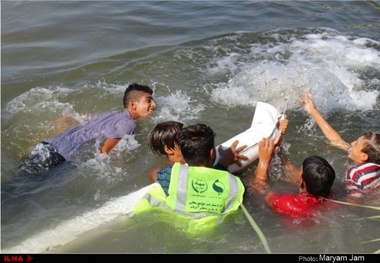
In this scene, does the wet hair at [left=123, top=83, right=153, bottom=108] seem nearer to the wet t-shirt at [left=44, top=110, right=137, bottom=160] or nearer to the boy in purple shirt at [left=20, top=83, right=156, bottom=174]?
the boy in purple shirt at [left=20, top=83, right=156, bottom=174]

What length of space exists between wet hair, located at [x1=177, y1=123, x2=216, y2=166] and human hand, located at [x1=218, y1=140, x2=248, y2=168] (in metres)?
0.61

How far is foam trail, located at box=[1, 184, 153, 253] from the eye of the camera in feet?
11.1

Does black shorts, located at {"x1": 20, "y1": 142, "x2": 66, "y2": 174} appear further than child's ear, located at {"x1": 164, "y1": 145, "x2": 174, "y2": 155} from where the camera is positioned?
Yes

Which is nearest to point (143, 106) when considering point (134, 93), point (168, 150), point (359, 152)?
point (134, 93)

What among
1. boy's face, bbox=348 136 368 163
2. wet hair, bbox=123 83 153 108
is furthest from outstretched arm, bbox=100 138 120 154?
boy's face, bbox=348 136 368 163

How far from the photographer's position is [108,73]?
6.76 m

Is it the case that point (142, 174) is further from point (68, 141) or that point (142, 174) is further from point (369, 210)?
point (369, 210)

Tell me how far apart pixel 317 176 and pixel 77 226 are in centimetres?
208

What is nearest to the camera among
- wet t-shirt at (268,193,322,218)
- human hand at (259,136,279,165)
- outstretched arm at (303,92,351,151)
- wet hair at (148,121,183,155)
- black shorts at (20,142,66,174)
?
wet t-shirt at (268,193,322,218)

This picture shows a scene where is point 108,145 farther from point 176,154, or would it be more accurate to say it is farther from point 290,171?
point 290,171

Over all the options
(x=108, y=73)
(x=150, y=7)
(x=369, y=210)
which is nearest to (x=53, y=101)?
(x=108, y=73)

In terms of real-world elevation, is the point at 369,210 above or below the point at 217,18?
below

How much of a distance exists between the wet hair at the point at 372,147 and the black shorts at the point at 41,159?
3.13m

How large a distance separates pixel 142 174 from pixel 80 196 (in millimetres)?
710
